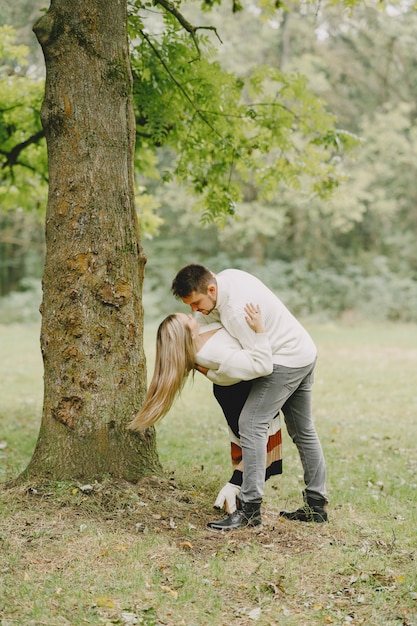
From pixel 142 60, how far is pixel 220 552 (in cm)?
488

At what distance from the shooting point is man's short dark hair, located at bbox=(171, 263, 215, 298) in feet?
15.0

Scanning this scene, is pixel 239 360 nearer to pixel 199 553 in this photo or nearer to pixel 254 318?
pixel 254 318

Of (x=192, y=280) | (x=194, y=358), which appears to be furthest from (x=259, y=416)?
(x=192, y=280)

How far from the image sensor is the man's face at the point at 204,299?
4.61 meters

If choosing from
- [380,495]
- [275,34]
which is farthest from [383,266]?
[380,495]

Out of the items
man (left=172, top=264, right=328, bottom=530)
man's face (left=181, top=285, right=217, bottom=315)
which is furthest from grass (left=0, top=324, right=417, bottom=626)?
man's face (left=181, top=285, right=217, bottom=315)

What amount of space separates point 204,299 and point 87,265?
958mm

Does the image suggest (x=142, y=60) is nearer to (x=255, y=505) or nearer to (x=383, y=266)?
(x=255, y=505)

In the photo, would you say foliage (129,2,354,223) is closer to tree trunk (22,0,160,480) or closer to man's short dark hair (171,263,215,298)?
tree trunk (22,0,160,480)

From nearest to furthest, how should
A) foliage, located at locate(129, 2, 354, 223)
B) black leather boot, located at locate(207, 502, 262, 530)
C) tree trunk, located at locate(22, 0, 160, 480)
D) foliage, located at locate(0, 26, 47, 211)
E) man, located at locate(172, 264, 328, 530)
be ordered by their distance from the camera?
man, located at locate(172, 264, 328, 530)
black leather boot, located at locate(207, 502, 262, 530)
tree trunk, located at locate(22, 0, 160, 480)
foliage, located at locate(129, 2, 354, 223)
foliage, located at locate(0, 26, 47, 211)

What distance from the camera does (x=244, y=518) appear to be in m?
4.75

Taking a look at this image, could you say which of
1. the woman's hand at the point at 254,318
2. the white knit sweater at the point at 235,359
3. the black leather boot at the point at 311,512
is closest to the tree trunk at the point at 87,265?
the white knit sweater at the point at 235,359

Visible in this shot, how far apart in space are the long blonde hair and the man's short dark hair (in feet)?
0.66

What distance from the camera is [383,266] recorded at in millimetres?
27297
